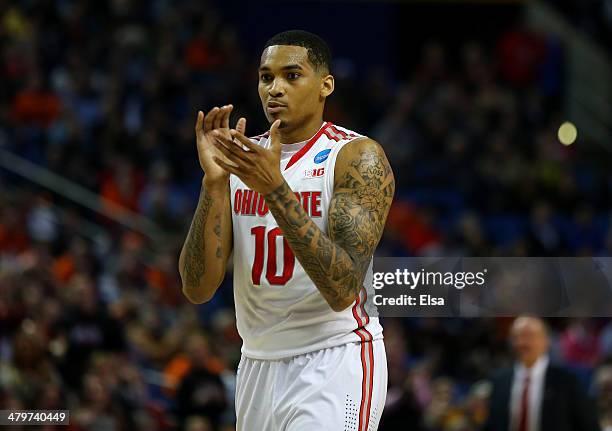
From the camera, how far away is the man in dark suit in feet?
25.4

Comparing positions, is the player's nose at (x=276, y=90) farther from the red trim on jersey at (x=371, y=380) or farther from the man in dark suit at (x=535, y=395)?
the man in dark suit at (x=535, y=395)

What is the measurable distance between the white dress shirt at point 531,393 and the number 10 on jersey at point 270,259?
3.27 meters

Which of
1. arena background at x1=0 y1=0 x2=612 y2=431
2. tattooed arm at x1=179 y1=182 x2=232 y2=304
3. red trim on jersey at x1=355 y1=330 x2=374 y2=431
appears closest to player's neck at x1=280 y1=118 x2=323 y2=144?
tattooed arm at x1=179 y1=182 x2=232 y2=304

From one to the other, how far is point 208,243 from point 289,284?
43 centimetres

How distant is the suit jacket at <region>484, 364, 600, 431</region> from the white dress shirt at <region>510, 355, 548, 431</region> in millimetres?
30

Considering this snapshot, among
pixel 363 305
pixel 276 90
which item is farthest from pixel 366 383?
pixel 276 90

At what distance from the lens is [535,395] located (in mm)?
7938

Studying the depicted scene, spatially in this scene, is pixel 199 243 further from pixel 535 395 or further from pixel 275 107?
pixel 535 395

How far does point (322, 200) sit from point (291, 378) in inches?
30.5

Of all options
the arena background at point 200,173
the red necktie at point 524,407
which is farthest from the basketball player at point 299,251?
the arena background at point 200,173

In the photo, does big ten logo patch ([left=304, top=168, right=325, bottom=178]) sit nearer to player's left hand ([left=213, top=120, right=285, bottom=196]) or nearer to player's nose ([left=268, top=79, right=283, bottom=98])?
player's nose ([left=268, top=79, right=283, bottom=98])

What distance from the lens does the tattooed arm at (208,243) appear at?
534 centimetres

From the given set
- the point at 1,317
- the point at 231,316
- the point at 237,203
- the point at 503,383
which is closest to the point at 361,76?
the point at 231,316

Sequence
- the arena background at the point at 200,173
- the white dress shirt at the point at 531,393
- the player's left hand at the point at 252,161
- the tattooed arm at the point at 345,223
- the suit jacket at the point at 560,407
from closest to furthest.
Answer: the player's left hand at the point at 252,161
the tattooed arm at the point at 345,223
the suit jacket at the point at 560,407
the white dress shirt at the point at 531,393
the arena background at the point at 200,173
